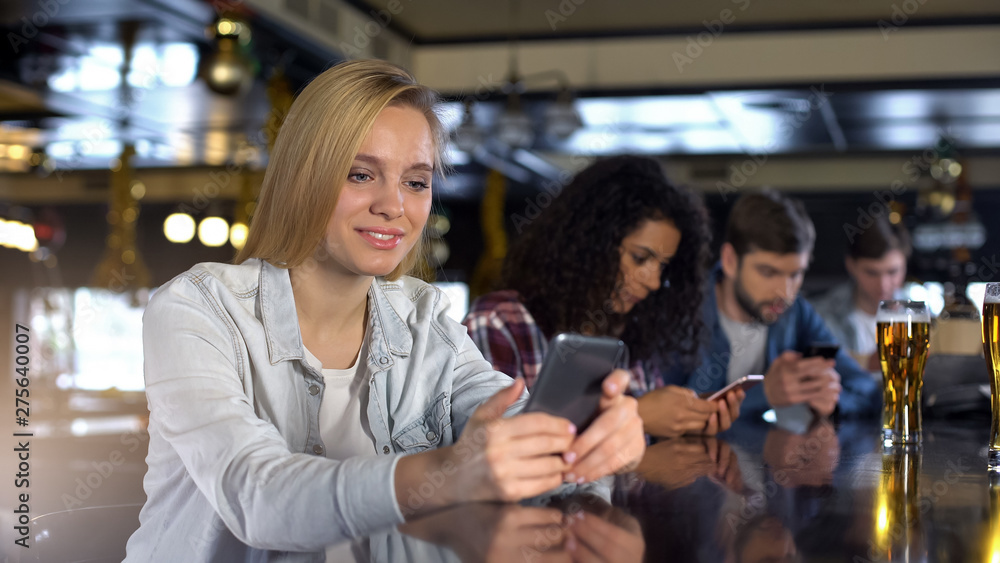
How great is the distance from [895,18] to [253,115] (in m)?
4.36

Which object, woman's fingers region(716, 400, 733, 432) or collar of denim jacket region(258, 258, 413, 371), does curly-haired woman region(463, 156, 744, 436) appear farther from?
collar of denim jacket region(258, 258, 413, 371)

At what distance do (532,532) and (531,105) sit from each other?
16.2ft

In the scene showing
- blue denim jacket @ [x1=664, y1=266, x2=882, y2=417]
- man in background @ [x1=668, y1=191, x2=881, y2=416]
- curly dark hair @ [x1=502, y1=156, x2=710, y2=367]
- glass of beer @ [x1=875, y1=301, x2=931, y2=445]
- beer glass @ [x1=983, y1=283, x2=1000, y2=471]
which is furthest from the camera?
man in background @ [x1=668, y1=191, x2=881, y2=416]

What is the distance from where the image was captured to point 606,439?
91cm

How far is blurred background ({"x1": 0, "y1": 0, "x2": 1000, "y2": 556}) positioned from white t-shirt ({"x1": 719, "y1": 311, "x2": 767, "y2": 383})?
2.25 feet

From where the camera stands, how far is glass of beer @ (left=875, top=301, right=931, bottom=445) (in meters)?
1.45

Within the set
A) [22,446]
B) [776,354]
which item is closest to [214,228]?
[776,354]

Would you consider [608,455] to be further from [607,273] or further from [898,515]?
[607,273]

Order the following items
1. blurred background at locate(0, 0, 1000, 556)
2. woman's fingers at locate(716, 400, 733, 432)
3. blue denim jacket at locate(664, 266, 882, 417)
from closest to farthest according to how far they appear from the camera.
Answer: woman's fingers at locate(716, 400, 733, 432), blue denim jacket at locate(664, 266, 882, 417), blurred background at locate(0, 0, 1000, 556)

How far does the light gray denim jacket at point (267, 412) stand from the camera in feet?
2.65

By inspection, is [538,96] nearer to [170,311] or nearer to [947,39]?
[947,39]

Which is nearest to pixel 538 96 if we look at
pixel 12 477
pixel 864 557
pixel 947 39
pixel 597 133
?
pixel 597 133

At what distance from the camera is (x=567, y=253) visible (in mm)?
1989

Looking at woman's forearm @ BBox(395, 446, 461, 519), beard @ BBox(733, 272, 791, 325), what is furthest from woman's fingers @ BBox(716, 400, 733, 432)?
beard @ BBox(733, 272, 791, 325)
